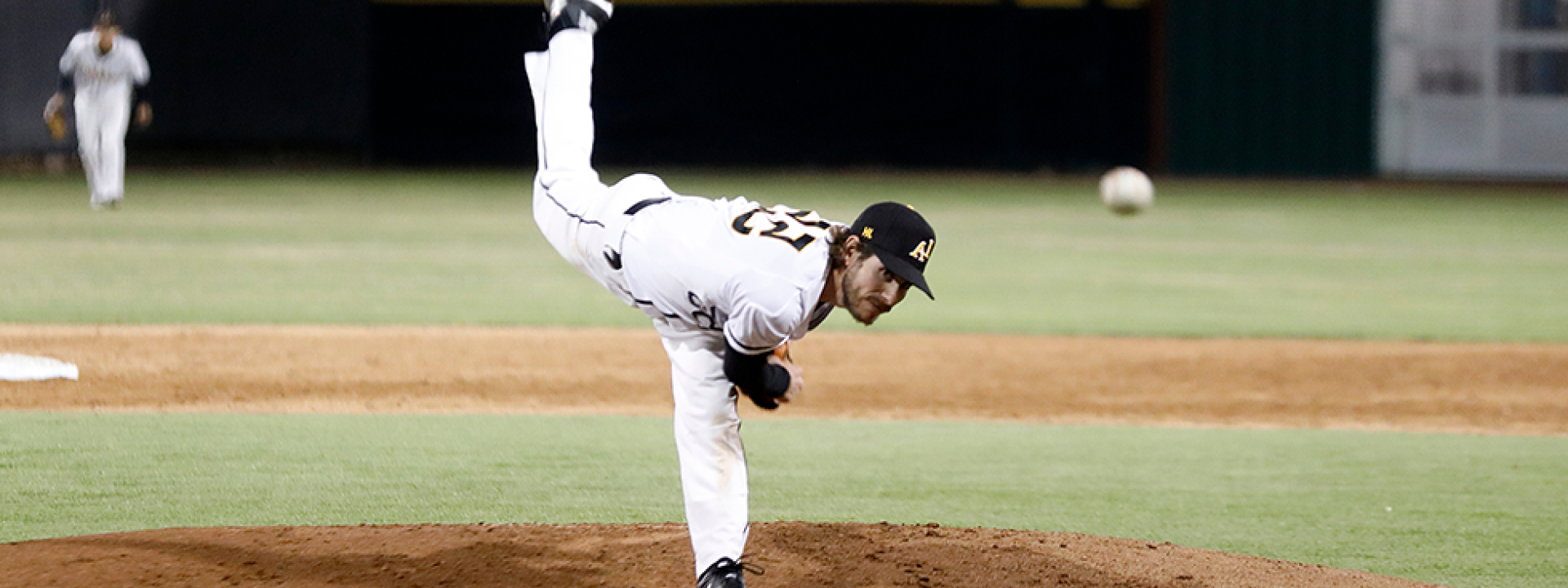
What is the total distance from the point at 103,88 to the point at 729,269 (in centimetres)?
1439

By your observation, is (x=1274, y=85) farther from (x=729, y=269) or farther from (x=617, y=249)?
(x=729, y=269)

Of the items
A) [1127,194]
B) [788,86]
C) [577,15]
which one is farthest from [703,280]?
[788,86]

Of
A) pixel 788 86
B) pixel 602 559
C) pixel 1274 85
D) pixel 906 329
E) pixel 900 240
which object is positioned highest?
pixel 900 240

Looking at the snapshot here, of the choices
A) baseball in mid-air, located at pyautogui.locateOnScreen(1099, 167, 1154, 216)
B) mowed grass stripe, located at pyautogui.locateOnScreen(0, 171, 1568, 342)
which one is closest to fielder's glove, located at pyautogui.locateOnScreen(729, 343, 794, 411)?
mowed grass stripe, located at pyautogui.locateOnScreen(0, 171, 1568, 342)

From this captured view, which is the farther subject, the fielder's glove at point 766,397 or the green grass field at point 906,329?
the green grass field at point 906,329

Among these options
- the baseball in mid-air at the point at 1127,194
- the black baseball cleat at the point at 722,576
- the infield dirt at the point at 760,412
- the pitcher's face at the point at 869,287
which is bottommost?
the baseball in mid-air at the point at 1127,194

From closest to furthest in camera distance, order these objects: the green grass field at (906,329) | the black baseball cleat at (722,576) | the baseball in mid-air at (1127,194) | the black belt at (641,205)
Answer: the black baseball cleat at (722,576)
the black belt at (641,205)
the green grass field at (906,329)
the baseball in mid-air at (1127,194)

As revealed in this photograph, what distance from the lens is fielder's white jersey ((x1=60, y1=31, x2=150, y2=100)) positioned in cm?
1642

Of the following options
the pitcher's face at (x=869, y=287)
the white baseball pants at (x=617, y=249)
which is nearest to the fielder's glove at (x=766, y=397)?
the white baseball pants at (x=617, y=249)

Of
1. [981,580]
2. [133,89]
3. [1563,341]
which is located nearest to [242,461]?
[981,580]

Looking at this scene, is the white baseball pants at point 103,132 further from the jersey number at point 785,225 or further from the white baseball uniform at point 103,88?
the jersey number at point 785,225

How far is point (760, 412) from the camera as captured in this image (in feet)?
24.1

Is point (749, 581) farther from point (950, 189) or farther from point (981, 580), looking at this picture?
point (950, 189)

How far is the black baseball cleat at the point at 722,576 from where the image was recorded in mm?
4023
